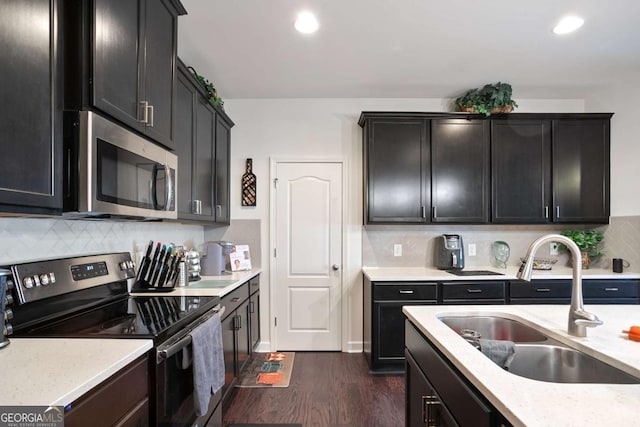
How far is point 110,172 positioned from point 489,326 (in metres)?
1.80

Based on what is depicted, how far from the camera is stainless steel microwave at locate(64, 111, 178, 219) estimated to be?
116 cm

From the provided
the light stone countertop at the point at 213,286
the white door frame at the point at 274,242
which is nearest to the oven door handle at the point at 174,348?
the light stone countertop at the point at 213,286

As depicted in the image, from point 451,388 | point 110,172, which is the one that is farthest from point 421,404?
point 110,172

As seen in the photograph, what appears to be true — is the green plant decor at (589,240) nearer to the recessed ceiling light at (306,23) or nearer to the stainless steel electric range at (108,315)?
the recessed ceiling light at (306,23)

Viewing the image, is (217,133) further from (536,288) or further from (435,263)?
(536,288)

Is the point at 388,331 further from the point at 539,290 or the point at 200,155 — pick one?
the point at 200,155

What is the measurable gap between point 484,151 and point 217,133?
2.55 metres

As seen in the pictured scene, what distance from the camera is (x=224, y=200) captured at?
3242mm

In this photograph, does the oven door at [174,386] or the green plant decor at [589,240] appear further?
the green plant decor at [589,240]

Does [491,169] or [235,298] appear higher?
[491,169]

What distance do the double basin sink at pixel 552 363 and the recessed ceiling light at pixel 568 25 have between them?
202cm

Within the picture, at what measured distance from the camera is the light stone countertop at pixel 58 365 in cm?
80

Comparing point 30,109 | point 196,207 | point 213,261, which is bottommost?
point 213,261

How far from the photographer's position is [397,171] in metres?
3.18
